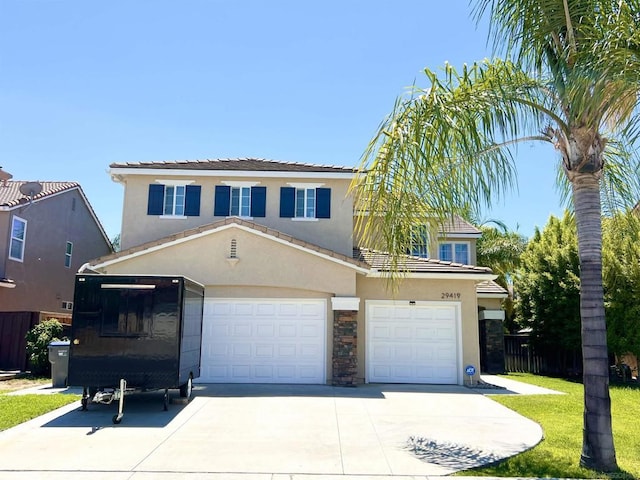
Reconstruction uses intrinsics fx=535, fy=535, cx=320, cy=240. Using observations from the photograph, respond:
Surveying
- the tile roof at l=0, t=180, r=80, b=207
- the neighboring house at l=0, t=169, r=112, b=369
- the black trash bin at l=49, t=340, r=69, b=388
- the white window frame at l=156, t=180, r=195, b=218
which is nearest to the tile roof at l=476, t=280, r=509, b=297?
the white window frame at l=156, t=180, r=195, b=218

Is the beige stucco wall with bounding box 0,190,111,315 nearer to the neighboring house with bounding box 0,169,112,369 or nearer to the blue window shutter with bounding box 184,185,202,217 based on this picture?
the neighboring house with bounding box 0,169,112,369

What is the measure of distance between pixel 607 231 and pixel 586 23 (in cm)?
473

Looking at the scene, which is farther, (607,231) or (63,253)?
(63,253)

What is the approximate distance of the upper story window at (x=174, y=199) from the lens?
17797 millimetres

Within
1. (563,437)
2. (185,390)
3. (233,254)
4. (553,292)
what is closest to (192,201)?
(233,254)

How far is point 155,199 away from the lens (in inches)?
703

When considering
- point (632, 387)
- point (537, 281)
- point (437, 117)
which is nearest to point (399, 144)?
point (437, 117)

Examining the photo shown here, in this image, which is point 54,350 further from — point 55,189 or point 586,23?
point 586,23

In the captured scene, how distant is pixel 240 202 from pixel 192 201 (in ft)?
5.21

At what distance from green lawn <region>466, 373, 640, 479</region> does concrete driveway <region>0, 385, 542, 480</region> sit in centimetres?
33

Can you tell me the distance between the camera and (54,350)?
14000 millimetres

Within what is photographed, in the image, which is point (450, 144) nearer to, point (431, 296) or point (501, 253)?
point (431, 296)

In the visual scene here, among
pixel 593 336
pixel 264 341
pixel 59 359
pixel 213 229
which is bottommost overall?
pixel 59 359

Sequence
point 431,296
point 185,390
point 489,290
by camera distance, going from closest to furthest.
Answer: point 185,390 → point 431,296 → point 489,290
